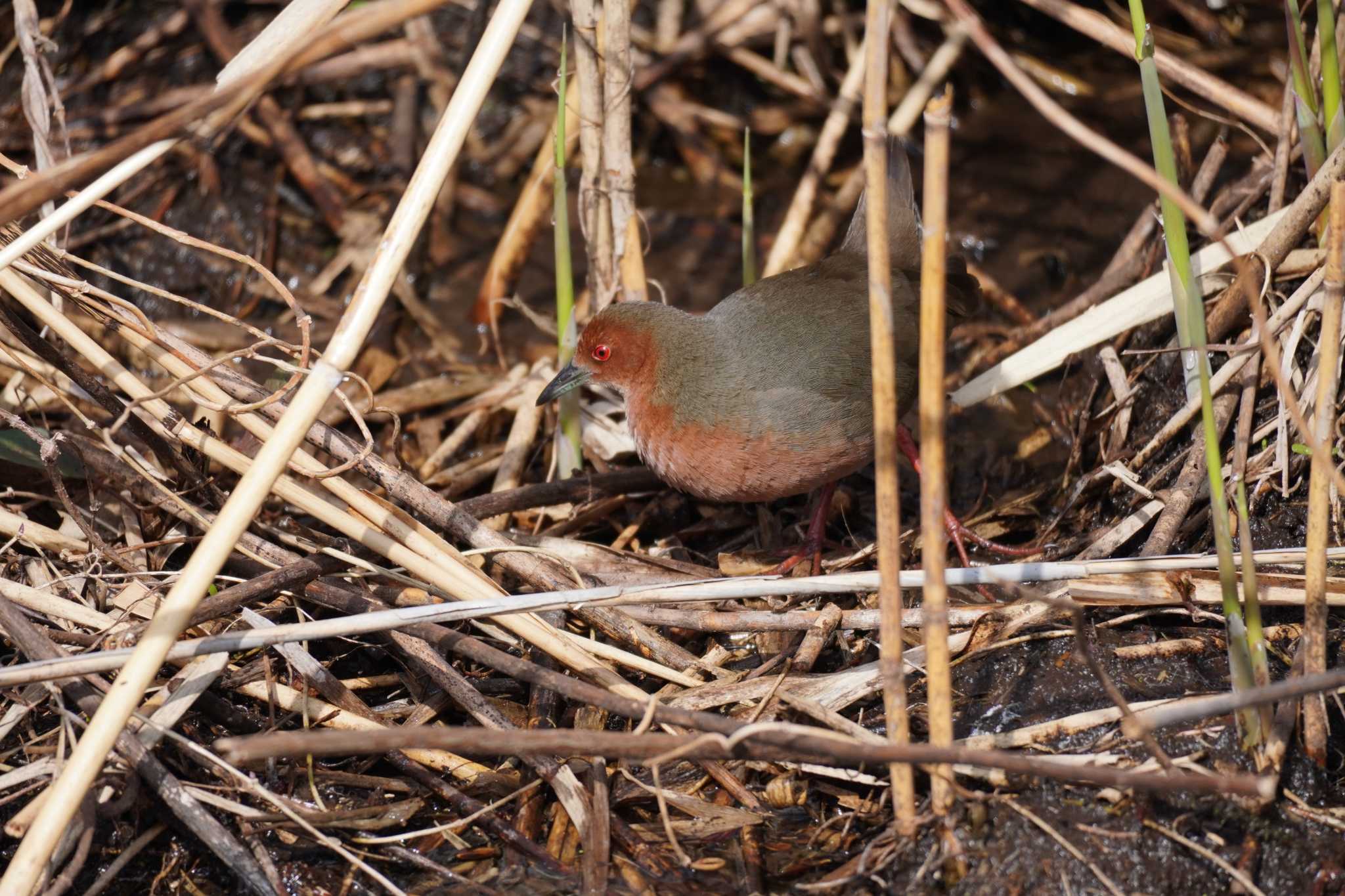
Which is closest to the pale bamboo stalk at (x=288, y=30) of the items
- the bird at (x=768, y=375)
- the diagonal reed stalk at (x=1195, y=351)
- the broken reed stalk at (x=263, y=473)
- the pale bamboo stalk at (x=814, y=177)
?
the broken reed stalk at (x=263, y=473)

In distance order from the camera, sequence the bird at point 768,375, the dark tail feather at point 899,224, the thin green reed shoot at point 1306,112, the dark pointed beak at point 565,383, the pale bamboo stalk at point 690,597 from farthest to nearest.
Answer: the dark tail feather at point 899,224 < the dark pointed beak at point 565,383 < the bird at point 768,375 < the thin green reed shoot at point 1306,112 < the pale bamboo stalk at point 690,597

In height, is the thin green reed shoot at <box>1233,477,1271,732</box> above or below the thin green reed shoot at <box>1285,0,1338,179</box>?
below

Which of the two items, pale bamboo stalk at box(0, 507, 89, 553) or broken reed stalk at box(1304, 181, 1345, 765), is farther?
pale bamboo stalk at box(0, 507, 89, 553)

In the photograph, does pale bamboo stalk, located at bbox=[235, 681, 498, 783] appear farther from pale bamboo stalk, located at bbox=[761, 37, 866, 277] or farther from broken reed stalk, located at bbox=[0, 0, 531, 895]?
pale bamboo stalk, located at bbox=[761, 37, 866, 277]

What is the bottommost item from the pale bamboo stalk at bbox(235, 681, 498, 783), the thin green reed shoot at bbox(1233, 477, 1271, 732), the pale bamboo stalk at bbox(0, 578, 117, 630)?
the pale bamboo stalk at bbox(235, 681, 498, 783)

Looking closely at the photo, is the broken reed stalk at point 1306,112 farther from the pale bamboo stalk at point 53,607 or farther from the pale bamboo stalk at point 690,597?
the pale bamboo stalk at point 53,607

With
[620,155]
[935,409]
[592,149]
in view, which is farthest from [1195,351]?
[592,149]

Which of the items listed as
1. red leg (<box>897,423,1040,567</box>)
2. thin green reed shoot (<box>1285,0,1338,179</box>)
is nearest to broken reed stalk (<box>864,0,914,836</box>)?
red leg (<box>897,423,1040,567</box>)
